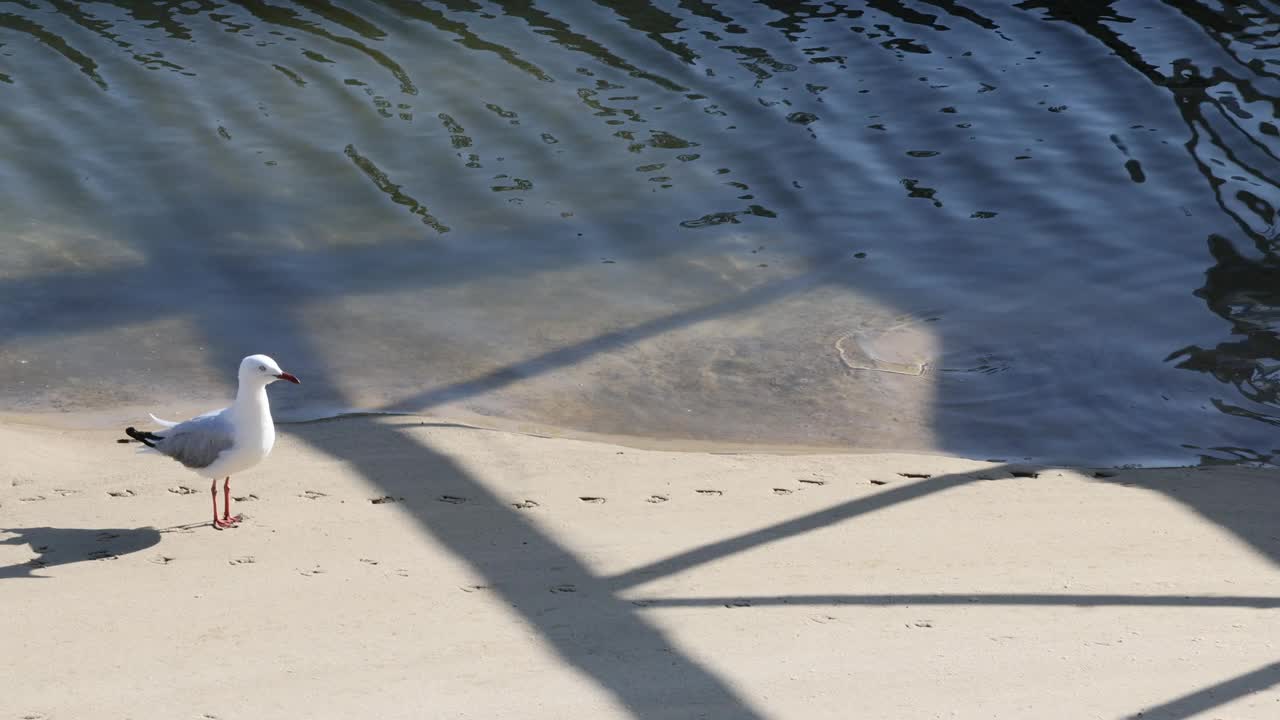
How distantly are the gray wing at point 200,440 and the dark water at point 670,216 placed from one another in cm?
152

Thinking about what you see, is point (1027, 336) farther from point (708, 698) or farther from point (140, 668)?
point (140, 668)

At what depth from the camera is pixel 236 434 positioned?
5379 millimetres

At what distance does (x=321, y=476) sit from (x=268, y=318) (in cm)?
220

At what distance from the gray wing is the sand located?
0.27 meters

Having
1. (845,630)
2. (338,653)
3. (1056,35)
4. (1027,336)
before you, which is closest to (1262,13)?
(1056,35)

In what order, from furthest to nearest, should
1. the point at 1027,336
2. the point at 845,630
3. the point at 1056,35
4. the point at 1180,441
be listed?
the point at 1056,35 → the point at 1027,336 → the point at 1180,441 → the point at 845,630

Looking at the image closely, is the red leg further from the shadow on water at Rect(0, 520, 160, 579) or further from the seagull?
the shadow on water at Rect(0, 520, 160, 579)

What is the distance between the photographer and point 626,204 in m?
9.46

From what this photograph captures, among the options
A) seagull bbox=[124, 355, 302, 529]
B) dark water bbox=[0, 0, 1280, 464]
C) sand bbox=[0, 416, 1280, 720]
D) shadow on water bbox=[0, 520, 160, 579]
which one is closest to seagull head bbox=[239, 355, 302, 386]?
seagull bbox=[124, 355, 302, 529]

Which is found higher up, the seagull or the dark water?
the seagull

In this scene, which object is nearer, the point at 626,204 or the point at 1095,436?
the point at 1095,436

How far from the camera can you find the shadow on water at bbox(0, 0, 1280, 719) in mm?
4797

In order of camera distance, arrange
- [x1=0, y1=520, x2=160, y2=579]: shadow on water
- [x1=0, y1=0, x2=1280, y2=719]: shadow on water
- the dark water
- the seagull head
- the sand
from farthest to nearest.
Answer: the dark water → the seagull head → [x1=0, y1=520, x2=160, y2=579]: shadow on water → [x1=0, y1=0, x2=1280, y2=719]: shadow on water → the sand

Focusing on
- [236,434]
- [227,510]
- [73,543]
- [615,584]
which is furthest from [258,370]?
[615,584]
